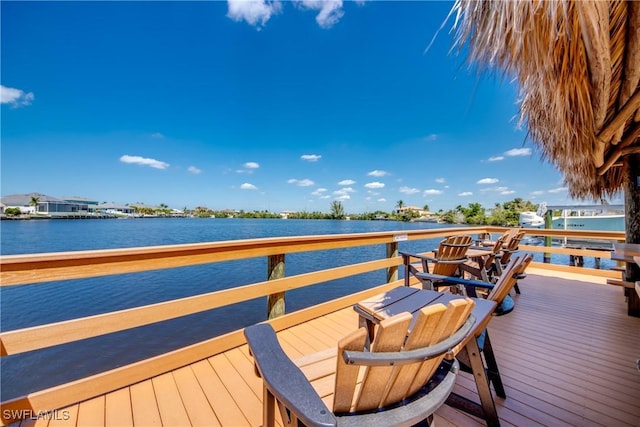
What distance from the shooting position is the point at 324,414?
0.66 meters

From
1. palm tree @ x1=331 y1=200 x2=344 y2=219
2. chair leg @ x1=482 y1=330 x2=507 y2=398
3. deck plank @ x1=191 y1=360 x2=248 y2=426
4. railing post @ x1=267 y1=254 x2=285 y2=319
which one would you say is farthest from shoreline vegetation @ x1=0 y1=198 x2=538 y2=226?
deck plank @ x1=191 y1=360 x2=248 y2=426

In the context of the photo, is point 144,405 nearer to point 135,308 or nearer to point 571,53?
point 135,308

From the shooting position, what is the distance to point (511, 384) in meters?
1.76

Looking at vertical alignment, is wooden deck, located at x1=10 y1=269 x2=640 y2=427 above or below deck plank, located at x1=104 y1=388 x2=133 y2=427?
below

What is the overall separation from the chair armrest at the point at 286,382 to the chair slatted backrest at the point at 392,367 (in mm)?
90

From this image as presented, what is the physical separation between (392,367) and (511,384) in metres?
1.65

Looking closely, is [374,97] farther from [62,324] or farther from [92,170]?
[92,170]

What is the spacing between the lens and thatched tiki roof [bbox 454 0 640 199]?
4.98 feet

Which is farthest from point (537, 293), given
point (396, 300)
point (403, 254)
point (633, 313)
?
point (396, 300)

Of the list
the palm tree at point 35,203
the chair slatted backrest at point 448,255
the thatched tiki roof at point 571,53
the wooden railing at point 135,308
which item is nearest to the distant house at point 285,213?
the palm tree at point 35,203

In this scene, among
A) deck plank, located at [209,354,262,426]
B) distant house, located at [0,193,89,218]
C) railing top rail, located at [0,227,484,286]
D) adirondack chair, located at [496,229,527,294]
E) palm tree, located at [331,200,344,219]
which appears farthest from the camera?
palm tree, located at [331,200,344,219]

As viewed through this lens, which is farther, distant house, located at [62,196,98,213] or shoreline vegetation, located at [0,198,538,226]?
shoreline vegetation, located at [0,198,538,226]

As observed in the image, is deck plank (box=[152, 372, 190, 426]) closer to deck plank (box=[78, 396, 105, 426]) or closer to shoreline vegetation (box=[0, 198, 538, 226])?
deck plank (box=[78, 396, 105, 426])

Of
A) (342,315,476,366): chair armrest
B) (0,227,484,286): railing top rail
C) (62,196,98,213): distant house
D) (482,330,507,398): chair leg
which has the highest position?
(62,196,98,213): distant house
